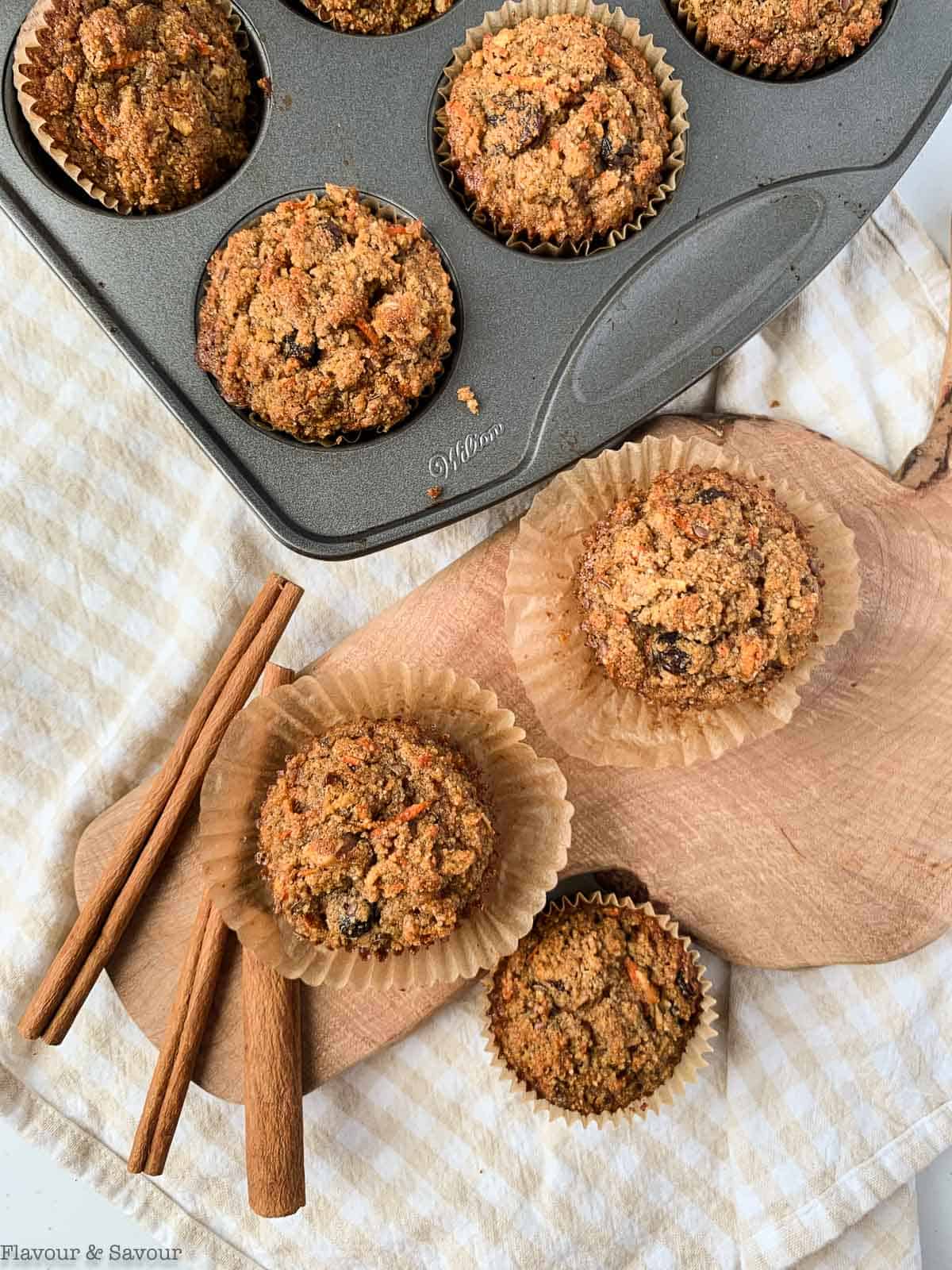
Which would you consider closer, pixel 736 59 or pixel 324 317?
pixel 324 317

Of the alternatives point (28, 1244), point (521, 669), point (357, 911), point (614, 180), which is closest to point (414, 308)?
point (614, 180)

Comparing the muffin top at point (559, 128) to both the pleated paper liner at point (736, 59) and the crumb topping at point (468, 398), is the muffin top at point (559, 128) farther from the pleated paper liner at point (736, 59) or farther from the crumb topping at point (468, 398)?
the crumb topping at point (468, 398)

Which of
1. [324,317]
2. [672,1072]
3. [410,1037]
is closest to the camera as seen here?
[324,317]

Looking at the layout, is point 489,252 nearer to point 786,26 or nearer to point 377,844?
point 786,26

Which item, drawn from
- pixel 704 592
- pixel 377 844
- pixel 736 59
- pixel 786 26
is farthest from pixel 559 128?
pixel 377 844

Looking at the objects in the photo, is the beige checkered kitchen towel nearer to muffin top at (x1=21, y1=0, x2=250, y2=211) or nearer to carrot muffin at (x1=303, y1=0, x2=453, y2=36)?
muffin top at (x1=21, y1=0, x2=250, y2=211)

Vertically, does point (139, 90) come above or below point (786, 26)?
above

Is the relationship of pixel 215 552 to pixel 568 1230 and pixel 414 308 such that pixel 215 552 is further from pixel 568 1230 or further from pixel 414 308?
pixel 568 1230
